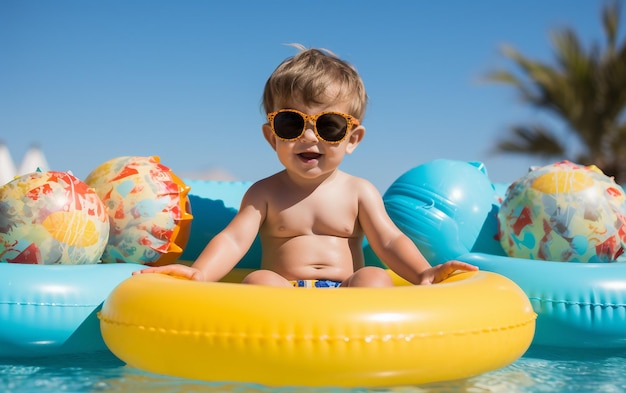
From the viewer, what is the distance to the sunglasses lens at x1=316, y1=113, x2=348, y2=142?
10.0ft

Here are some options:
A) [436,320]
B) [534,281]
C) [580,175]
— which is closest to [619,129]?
[580,175]

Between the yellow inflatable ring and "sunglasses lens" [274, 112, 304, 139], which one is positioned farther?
"sunglasses lens" [274, 112, 304, 139]

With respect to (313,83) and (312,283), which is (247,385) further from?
(313,83)

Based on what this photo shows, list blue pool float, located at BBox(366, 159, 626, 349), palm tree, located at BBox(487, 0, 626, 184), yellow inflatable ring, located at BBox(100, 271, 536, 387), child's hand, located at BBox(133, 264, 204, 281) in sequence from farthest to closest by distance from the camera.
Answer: palm tree, located at BBox(487, 0, 626, 184) < blue pool float, located at BBox(366, 159, 626, 349) < child's hand, located at BBox(133, 264, 204, 281) < yellow inflatable ring, located at BBox(100, 271, 536, 387)

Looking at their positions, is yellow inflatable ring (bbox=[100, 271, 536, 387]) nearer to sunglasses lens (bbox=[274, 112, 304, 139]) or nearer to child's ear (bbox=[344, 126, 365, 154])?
sunglasses lens (bbox=[274, 112, 304, 139])

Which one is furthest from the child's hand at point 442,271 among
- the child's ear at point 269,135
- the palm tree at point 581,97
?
the palm tree at point 581,97

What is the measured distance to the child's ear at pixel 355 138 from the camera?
3.30m

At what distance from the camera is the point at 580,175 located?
3871mm

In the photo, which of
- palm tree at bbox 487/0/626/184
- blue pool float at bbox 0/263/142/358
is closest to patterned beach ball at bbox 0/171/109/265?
blue pool float at bbox 0/263/142/358

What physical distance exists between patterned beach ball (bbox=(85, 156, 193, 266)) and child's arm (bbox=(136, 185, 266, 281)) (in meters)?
0.60

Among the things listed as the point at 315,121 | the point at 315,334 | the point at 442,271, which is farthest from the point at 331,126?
the point at 315,334

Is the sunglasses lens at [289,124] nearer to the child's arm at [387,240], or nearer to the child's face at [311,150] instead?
the child's face at [311,150]

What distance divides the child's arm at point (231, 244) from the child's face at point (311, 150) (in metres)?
0.25

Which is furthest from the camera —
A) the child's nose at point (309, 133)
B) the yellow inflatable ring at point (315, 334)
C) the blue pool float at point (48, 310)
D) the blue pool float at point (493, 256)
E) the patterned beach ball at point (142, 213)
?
the patterned beach ball at point (142, 213)
